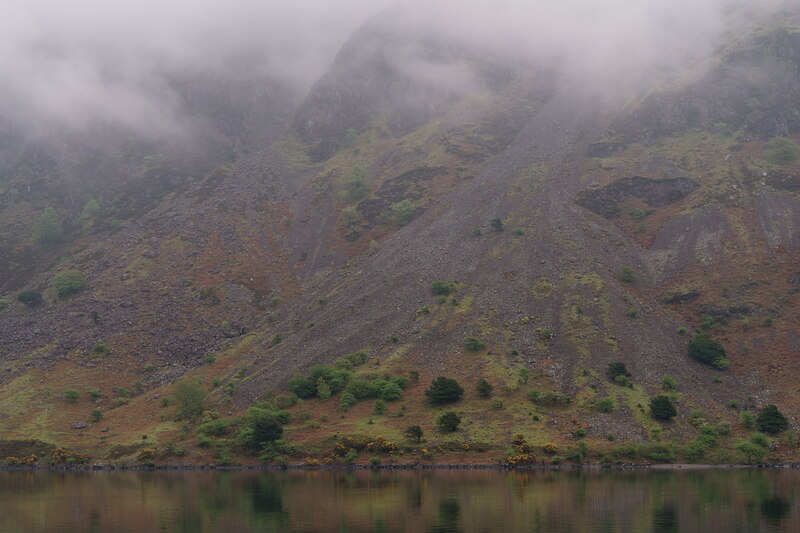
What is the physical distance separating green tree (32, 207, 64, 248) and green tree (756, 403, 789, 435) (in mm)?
147436

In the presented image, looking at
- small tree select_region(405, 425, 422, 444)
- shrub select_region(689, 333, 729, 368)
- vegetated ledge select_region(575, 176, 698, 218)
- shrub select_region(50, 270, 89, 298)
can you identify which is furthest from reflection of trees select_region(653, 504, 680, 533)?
shrub select_region(50, 270, 89, 298)

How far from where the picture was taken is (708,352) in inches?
3885

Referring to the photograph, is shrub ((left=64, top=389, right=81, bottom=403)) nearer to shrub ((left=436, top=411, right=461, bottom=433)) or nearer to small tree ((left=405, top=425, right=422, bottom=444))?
small tree ((left=405, top=425, right=422, bottom=444))

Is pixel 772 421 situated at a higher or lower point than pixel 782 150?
lower

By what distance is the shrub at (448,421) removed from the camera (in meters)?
87.6

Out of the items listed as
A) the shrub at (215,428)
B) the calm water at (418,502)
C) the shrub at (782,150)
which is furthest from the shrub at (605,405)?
the shrub at (782,150)

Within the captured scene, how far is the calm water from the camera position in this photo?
44.0 meters

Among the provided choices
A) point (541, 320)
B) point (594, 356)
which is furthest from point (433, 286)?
point (594, 356)

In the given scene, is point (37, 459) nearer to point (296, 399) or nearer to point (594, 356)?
point (296, 399)

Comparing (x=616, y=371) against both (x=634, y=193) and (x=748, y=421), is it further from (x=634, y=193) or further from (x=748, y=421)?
Answer: (x=634, y=193)

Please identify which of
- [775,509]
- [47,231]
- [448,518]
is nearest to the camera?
[448,518]

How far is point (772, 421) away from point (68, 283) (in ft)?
384

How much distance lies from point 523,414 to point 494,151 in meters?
99.4

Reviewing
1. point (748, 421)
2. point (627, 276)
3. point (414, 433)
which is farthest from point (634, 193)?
point (414, 433)
